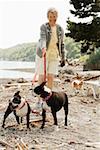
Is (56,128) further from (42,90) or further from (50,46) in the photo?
(50,46)

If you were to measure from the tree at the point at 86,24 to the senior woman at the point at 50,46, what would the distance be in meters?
20.3

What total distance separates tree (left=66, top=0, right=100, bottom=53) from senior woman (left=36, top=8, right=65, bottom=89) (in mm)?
20281

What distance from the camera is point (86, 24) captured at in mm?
27781

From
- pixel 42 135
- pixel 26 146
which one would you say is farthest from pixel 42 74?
pixel 26 146

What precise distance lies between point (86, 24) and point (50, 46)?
21.3 metres

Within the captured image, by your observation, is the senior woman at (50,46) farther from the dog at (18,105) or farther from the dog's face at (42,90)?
the dog at (18,105)

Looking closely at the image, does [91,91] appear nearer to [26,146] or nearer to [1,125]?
[1,125]

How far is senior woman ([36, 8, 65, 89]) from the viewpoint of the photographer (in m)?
6.58

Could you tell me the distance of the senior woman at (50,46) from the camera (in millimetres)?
6582

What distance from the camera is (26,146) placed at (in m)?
5.09

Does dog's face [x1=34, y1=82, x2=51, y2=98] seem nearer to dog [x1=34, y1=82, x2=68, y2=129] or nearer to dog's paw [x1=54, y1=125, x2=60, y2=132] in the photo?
dog [x1=34, y1=82, x2=68, y2=129]

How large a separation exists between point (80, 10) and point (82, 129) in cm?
2194

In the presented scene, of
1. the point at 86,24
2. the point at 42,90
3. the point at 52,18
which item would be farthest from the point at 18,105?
the point at 86,24

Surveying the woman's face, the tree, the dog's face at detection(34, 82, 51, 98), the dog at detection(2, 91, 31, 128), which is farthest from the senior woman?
the tree
